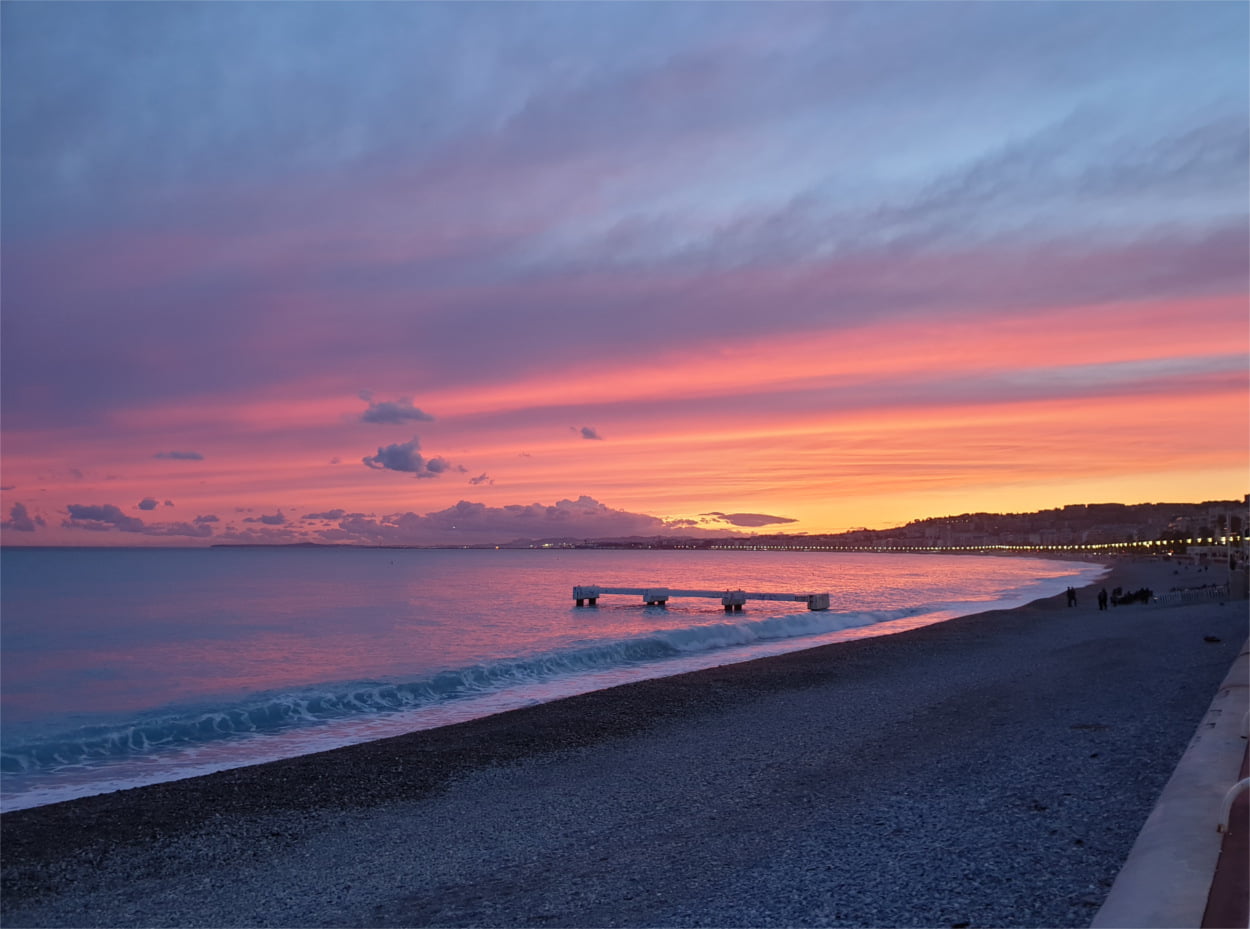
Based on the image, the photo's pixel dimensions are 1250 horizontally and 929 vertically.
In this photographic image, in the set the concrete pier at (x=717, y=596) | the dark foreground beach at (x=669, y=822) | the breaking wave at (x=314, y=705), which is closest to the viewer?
the dark foreground beach at (x=669, y=822)

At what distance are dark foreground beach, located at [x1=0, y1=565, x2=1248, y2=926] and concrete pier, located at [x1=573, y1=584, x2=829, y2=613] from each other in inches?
1377

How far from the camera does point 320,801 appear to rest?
42.3ft

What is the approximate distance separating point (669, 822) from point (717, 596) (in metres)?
50.9

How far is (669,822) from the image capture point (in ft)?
33.1

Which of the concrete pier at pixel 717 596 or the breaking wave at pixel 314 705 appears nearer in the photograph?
the breaking wave at pixel 314 705

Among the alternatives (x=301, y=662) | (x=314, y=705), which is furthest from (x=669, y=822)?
(x=301, y=662)

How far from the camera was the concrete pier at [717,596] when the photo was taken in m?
54.1

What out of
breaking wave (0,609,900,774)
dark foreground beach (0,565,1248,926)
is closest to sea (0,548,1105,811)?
breaking wave (0,609,900,774)

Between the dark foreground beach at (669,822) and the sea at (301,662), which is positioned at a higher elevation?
the dark foreground beach at (669,822)

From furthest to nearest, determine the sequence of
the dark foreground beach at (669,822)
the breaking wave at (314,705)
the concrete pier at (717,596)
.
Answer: the concrete pier at (717,596), the breaking wave at (314,705), the dark foreground beach at (669,822)

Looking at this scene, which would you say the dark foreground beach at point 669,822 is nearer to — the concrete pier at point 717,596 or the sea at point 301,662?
the sea at point 301,662

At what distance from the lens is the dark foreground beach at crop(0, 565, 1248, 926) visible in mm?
7188

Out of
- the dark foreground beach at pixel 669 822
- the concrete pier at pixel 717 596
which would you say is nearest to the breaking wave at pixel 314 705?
the dark foreground beach at pixel 669 822

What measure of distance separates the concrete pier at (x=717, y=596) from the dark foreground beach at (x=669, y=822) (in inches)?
1377
